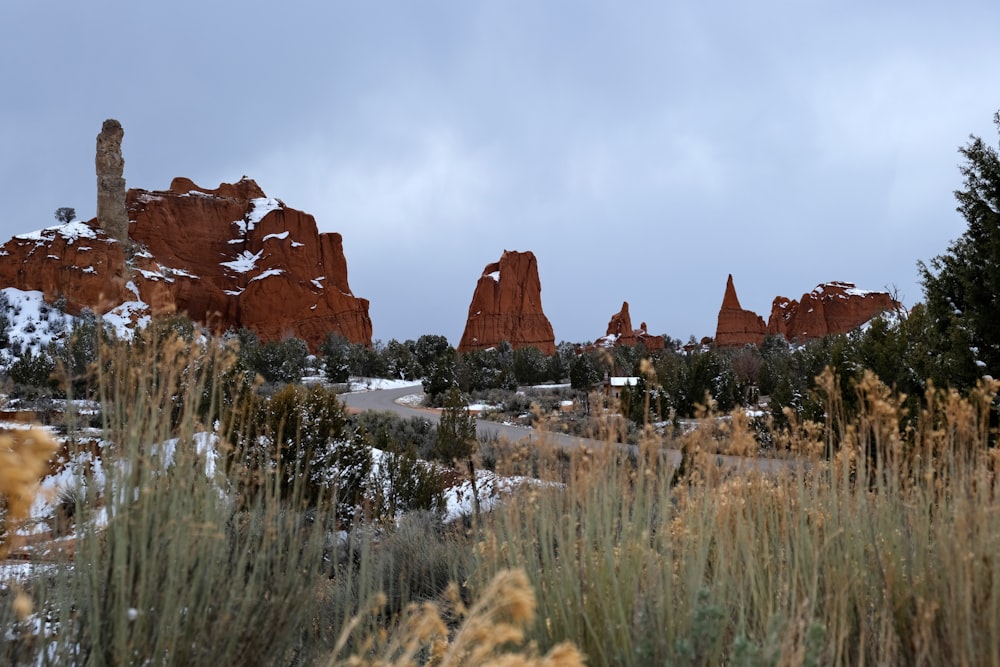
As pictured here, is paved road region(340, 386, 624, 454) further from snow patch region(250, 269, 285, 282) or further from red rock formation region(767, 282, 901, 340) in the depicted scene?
red rock formation region(767, 282, 901, 340)

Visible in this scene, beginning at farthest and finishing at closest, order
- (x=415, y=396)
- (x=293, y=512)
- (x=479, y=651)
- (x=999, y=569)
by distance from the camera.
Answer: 1. (x=415, y=396)
2. (x=293, y=512)
3. (x=999, y=569)
4. (x=479, y=651)

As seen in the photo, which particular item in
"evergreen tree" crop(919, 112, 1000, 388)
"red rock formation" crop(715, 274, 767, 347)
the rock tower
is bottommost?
"evergreen tree" crop(919, 112, 1000, 388)

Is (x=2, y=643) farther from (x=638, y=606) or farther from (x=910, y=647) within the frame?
(x=910, y=647)

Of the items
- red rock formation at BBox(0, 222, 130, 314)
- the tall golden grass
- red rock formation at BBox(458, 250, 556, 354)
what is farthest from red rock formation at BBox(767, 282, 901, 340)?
the tall golden grass

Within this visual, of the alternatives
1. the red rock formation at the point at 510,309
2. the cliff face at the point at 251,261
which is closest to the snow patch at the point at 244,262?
the cliff face at the point at 251,261

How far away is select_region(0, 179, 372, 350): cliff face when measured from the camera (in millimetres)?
69375

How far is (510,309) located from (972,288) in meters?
90.0

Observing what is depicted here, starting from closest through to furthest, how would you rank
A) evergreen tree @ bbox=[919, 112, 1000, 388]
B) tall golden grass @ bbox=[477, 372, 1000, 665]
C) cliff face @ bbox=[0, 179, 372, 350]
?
tall golden grass @ bbox=[477, 372, 1000, 665]
evergreen tree @ bbox=[919, 112, 1000, 388]
cliff face @ bbox=[0, 179, 372, 350]

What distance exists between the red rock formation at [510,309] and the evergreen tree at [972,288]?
3414 inches

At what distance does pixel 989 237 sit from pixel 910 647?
30.6 feet

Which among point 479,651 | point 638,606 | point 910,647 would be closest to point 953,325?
point 910,647

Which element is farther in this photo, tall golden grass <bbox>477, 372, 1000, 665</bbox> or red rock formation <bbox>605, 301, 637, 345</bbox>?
red rock formation <bbox>605, 301, 637, 345</bbox>

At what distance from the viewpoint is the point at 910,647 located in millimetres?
2385

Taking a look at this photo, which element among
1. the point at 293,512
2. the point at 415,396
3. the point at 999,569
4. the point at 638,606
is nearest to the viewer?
the point at 999,569
